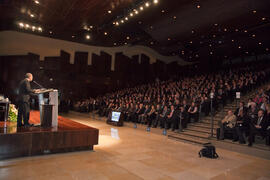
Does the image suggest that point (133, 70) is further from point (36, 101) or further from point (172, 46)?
point (36, 101)

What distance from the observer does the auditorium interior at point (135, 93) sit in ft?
12.0

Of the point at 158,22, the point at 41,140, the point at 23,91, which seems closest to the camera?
the point at 41,140

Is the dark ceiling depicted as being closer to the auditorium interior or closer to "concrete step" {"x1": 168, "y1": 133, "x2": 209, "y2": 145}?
the auditorium interior

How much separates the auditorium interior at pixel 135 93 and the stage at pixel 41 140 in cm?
2

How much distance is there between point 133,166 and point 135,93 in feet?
34.4

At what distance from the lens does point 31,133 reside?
145 inches

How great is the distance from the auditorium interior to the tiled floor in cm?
2

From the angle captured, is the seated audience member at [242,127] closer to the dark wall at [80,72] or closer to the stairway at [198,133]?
the stairway at [198,133]

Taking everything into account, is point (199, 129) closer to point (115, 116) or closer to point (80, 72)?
point (115, 116)

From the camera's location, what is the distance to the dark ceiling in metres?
9.50

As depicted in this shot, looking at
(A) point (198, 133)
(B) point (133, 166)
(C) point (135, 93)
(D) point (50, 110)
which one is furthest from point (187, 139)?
(C) point (135, 93)

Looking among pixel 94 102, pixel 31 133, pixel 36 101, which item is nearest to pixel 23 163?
pixel 31 133

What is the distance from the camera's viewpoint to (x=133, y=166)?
3.53 m

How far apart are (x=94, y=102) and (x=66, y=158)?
9700 millimetres
